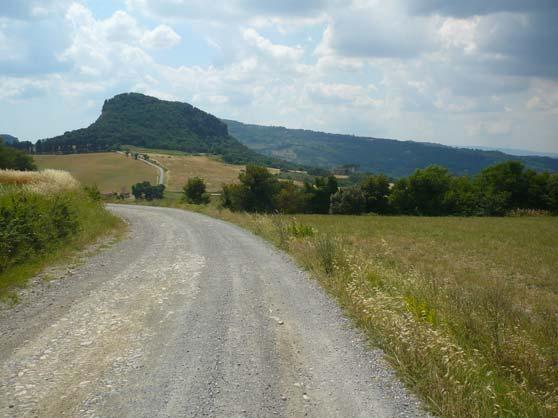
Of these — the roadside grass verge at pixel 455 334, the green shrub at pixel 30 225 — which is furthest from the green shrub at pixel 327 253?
the green shrub at pixel 30 225

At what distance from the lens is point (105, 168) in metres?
106

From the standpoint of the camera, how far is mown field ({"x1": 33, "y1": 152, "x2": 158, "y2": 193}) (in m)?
91.0

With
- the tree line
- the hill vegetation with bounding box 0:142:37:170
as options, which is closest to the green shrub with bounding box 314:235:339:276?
the hill vegetation with bounding box 0:142:37:170

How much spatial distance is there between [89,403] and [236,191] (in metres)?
46.0

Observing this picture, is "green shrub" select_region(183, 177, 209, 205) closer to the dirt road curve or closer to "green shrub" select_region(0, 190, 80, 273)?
"green shrub" select_region(0, 190, 80, 273)

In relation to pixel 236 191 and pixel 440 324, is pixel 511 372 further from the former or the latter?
pixel 236 191

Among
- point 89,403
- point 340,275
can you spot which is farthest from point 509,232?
point 89,403

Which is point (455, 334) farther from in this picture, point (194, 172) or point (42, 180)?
point (194, 172)

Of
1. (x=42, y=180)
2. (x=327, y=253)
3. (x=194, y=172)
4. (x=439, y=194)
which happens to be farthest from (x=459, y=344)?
(x=194, y=172)

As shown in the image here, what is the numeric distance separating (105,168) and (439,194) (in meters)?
78.7

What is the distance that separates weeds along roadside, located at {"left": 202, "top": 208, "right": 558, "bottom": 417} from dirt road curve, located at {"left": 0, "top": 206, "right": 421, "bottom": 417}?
36 centimetres

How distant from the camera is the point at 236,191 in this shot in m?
50.0

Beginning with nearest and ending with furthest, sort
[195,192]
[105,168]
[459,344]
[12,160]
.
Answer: [459,344]
[12,160]
[195,192]
[105,168]

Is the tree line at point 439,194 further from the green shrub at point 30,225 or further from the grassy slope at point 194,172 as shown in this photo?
the green shrub at point 30,225
